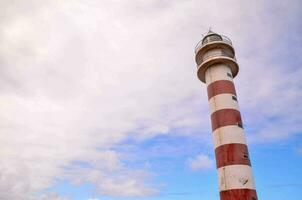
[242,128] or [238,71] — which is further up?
[238,71]

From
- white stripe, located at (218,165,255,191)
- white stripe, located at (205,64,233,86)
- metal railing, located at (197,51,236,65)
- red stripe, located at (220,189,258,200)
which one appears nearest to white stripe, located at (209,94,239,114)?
white stripe, located at (205,64,233,86)

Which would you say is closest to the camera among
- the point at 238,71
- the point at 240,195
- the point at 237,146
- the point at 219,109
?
the point at 240,195

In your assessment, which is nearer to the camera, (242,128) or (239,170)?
(239,170)

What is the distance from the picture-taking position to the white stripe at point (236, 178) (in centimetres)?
1378

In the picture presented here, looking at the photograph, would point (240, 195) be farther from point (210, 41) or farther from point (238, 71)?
point (210, 41)

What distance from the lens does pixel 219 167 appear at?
48.3 feet

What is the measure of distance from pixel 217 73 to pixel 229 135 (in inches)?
153

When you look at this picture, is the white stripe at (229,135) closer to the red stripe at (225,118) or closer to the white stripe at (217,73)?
the red stripe at (225,118)

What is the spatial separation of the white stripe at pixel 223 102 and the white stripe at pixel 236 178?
3242 mm

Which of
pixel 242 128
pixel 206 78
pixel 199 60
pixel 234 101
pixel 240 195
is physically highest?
pixel 199 60

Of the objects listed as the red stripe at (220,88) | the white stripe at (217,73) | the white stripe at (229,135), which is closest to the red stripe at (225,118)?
the white stripe at (229,135)

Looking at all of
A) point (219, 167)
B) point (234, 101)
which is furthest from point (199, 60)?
point (219, 167)

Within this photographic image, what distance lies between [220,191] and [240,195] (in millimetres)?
1072

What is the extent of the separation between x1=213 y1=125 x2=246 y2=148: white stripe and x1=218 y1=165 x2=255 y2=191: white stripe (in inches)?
50.8
